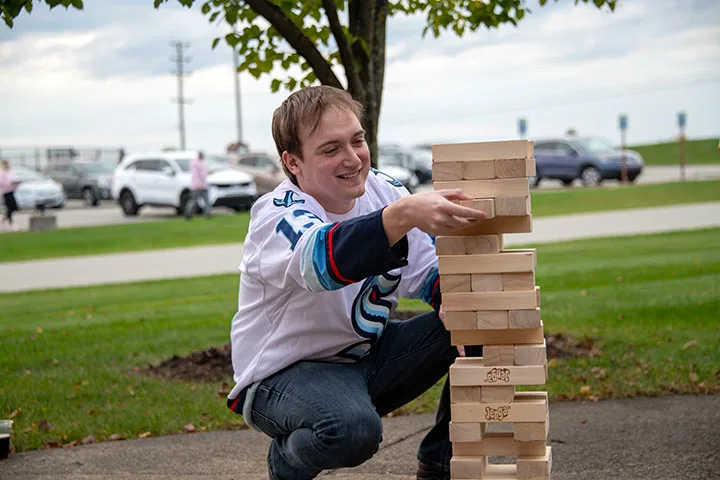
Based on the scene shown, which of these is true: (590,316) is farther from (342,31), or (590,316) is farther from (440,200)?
(440,200)

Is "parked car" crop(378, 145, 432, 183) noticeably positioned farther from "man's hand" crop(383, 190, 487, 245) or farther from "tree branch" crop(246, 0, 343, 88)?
"man's hand" crop(383, 190, 487, 245)

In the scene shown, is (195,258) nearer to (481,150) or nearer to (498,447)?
(498,447)

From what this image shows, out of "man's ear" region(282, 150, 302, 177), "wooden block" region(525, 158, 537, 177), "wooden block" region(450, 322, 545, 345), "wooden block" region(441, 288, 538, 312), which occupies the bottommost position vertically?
"wooden block" region(450, 322, 545, 345)

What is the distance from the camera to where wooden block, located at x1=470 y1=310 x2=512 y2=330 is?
3.20 metres

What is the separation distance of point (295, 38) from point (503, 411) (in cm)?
324

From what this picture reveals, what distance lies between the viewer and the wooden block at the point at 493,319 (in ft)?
10.5

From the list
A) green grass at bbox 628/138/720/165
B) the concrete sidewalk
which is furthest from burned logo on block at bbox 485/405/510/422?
green grass at bbox 628/138/720/165

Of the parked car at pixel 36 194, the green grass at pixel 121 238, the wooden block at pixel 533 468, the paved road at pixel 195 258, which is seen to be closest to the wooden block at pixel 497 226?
the wooden block at pixel 533 468

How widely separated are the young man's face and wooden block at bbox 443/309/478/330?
21.6 inches

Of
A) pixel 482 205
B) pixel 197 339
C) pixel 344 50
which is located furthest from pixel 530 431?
pixel 197 339

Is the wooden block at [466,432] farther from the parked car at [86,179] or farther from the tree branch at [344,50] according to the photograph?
the parked car at [86,179]

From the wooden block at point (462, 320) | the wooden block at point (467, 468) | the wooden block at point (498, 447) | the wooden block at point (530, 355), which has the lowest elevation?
the wooden block at point (467, 468)

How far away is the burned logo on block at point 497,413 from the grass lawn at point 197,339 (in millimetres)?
2497

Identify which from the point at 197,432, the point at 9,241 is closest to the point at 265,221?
the point at 197,432
